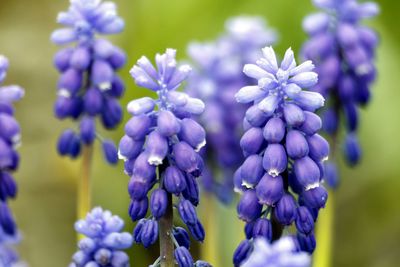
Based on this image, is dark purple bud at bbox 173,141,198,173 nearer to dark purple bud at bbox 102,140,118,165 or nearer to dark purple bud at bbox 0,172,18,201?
dark purple bud at bbox 0,172,18,201

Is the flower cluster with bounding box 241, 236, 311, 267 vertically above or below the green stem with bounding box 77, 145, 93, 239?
below

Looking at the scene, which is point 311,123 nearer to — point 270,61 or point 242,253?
point 270,61

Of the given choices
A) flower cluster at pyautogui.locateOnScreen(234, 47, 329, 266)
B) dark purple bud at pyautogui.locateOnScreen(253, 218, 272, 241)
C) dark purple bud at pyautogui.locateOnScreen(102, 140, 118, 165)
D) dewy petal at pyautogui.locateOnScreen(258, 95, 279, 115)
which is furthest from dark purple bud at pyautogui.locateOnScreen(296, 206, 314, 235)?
dark purple bud at pyautogui.locateOnScreen(102, 140, 118, 165)

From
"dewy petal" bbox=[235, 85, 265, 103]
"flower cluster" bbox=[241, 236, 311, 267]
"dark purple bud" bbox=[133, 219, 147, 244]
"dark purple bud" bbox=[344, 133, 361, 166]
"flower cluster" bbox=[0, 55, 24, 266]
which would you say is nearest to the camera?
"flower cluster" bbox=[241, 236, 311, 267]

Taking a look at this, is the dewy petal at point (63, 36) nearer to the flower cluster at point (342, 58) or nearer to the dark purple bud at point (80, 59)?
the dark purple bud at point (80, 59)

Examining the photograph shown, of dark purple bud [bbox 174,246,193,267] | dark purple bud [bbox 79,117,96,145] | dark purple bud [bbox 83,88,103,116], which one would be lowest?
dark purple bud [bbox 174,246,193,267]

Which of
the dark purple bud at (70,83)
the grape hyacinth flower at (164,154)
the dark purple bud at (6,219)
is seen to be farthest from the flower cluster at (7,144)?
the grape hyacinth flower at (164,154)
